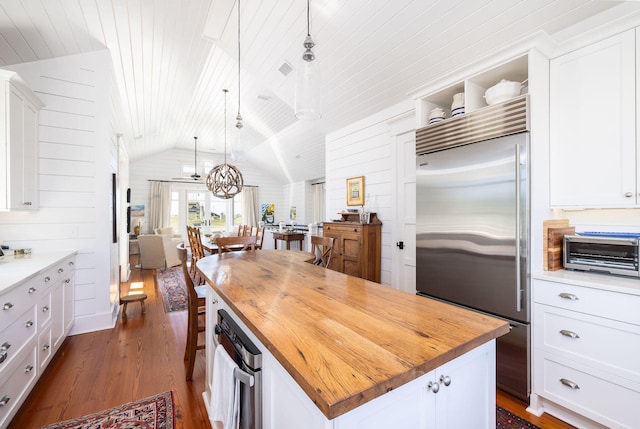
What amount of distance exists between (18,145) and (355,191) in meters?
3.58

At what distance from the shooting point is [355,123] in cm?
421

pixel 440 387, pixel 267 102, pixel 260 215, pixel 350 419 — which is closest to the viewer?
pixel 350 419

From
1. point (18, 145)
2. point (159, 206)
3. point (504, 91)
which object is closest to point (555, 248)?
point (504, 91)

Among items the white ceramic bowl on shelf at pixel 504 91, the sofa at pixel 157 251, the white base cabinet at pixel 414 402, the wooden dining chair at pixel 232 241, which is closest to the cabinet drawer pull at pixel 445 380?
the white base cabinet at pixel 414 402

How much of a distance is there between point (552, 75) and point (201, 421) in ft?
11.1

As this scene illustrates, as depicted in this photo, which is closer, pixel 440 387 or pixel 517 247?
pixel 440 387

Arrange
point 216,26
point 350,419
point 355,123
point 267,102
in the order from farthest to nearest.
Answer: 1. point 267,102
2. point 355,123
3. point 216,26
4. point 350,419

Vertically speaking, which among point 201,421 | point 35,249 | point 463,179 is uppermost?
point 463,179

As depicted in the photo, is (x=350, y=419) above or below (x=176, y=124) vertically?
below

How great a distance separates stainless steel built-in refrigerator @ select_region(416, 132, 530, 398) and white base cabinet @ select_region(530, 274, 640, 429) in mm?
102

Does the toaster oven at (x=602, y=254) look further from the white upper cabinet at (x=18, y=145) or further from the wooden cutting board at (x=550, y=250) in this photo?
the white upper cabinet at (x=18, y=145)

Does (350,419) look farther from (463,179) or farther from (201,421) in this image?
(463,179)

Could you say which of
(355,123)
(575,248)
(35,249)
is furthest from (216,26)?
(575,248)

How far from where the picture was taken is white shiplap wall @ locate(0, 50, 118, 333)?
116 inches
